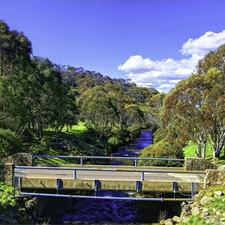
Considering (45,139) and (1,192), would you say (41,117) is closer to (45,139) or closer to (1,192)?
(45,139)

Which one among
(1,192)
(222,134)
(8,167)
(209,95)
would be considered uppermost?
(209,95)

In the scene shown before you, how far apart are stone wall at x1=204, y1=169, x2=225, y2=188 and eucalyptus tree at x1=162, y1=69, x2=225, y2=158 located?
11.2 meters

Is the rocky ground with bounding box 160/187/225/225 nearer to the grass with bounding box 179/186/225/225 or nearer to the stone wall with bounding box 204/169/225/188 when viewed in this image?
the grass with bounding box 179/186/225/225

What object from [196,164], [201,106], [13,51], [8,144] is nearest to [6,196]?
[8,144]

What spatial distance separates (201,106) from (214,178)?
1252cm

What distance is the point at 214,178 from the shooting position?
53.7 ft

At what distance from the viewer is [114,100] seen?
226ft

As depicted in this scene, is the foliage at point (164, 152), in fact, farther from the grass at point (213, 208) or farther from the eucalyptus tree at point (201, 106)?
the grass at point (213, 208)

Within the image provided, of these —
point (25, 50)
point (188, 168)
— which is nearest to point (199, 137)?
point (188, 168)

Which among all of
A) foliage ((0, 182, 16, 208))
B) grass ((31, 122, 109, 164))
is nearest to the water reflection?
foliage ((0, 182, 16, 208))

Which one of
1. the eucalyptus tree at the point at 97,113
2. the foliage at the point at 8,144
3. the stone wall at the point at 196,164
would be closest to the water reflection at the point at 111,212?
the stone wall at the point at 196,164

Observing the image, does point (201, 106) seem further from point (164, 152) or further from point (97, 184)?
point (97, 184)

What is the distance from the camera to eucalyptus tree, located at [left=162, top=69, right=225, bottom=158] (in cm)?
2668

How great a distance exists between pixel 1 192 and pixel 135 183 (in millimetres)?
7469
